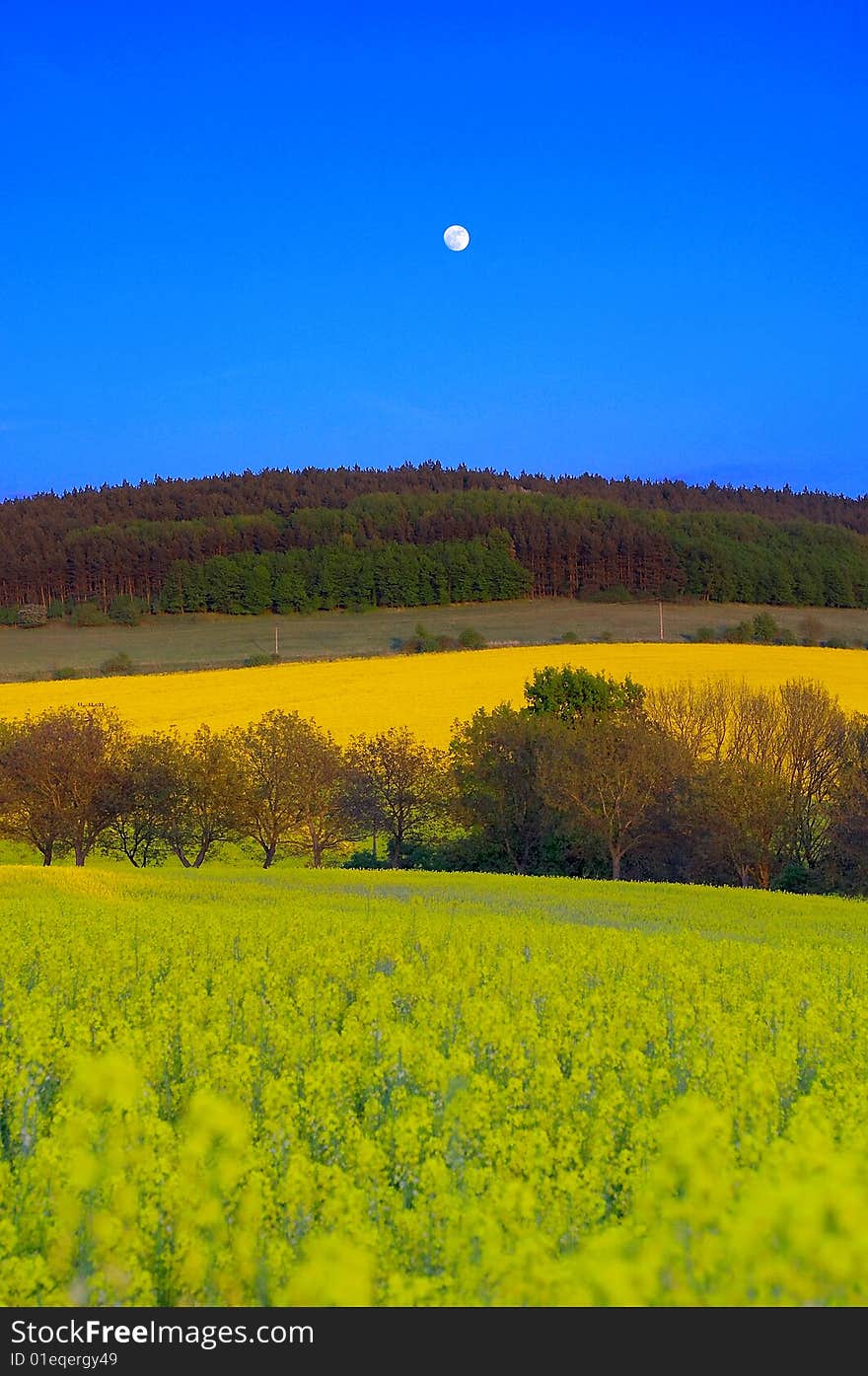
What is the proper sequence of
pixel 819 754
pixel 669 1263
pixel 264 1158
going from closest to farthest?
pixel 669 1263 → pixel 264 1158 → pixel 819 754

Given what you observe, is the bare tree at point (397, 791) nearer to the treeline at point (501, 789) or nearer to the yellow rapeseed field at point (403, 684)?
the treeline at point (501, 789)

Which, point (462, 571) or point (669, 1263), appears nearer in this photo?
point (669, 1263)

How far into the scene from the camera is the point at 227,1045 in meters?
8.19

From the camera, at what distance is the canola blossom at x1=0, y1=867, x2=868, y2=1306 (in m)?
4.43

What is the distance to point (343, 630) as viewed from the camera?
99.8 meters

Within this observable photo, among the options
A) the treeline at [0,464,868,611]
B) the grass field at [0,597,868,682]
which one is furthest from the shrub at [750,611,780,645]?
the treeline at [0,464,868,611]

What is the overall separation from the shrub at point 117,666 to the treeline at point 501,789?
27365 millimetres

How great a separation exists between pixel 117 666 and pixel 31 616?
25.3m

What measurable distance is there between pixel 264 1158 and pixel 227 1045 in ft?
8.34

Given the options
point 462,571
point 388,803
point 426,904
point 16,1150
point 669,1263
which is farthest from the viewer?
point 462,571

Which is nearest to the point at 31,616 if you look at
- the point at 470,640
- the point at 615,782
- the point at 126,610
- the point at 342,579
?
the point at 126,610
